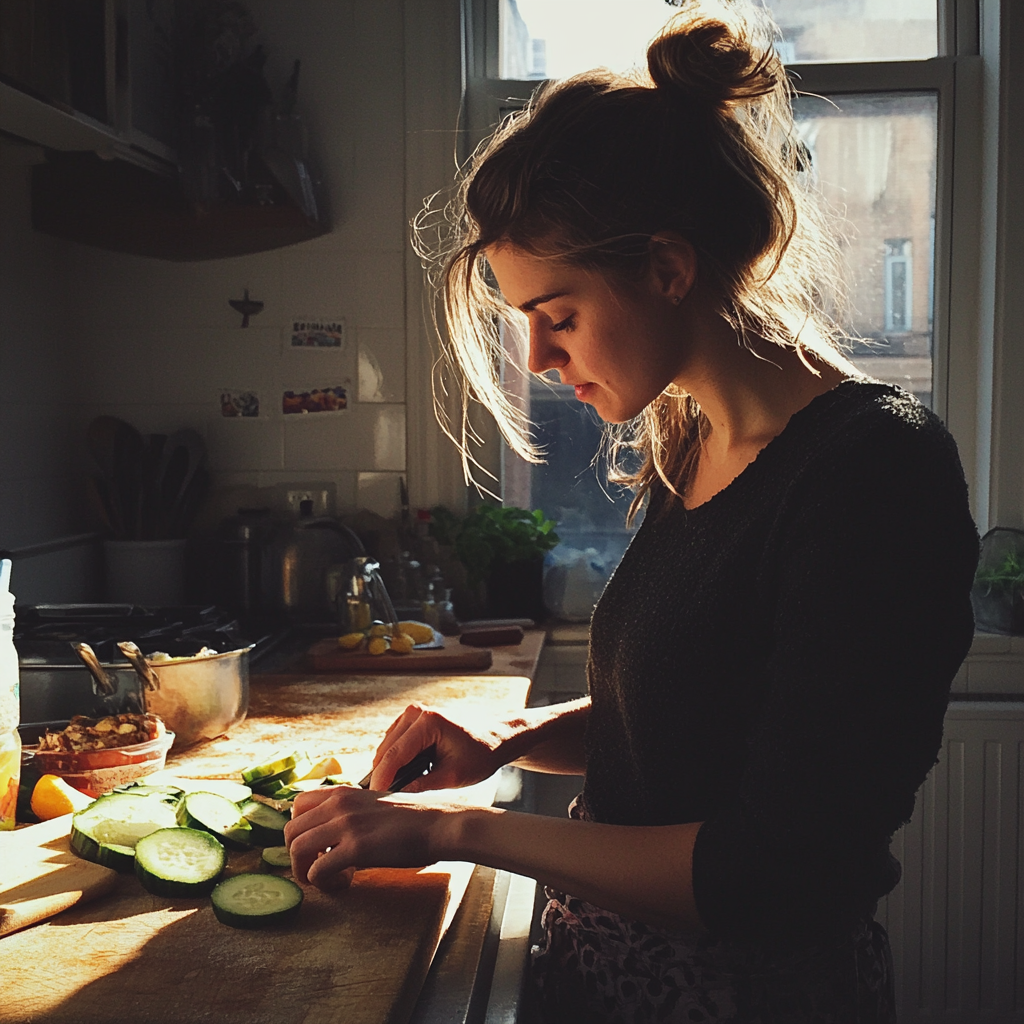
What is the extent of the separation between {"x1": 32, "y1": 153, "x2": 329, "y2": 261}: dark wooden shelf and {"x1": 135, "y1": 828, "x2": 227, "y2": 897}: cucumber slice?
5.55 ft

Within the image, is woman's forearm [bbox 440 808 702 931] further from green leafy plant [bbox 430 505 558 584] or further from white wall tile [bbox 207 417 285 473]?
white wall tile [bbox 207 417 285 473]

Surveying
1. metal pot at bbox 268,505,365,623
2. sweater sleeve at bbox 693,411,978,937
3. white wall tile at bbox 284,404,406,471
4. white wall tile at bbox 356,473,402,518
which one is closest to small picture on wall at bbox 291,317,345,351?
white wall tile at bbox 284,404,406,471

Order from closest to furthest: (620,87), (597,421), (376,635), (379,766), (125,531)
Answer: (620,87)
(379,766)
(376,635)
(125,531)
(597,421)

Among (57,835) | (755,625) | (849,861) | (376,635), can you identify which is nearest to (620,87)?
(755,625)

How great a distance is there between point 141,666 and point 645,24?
6.32 ft

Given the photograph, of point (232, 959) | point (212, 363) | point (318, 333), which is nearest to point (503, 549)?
point (318, 333)

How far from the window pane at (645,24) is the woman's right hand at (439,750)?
1.90 m

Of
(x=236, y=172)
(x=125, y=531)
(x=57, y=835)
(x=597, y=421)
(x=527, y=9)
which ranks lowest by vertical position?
(x=57, y=835)

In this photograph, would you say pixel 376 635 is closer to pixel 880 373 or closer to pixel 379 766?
pixel 379 766

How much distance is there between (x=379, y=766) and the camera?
114 cm

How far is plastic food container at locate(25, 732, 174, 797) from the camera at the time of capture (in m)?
1.24

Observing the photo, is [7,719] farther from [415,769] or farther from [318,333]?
[318,333]

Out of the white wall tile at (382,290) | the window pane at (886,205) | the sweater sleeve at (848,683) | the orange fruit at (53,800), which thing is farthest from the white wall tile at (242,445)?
the sweater sleeve at (848,683)

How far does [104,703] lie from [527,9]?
2.03m
